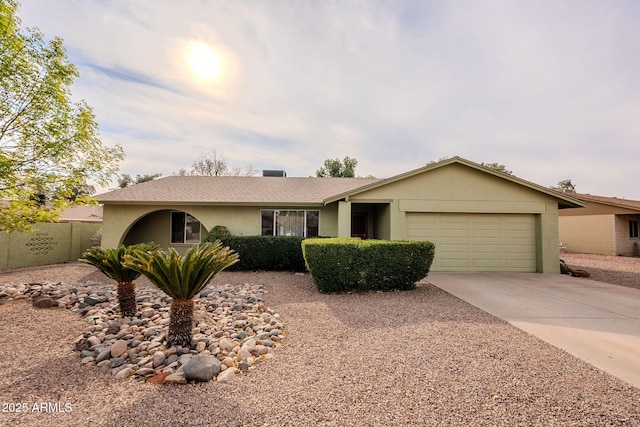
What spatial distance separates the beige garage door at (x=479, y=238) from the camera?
10555 mm

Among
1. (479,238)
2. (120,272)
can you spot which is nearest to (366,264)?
(120,272)

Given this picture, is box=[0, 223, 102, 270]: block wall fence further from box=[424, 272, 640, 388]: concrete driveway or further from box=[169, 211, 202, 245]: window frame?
box=[424, 272, 640, 388]: concrete driveway

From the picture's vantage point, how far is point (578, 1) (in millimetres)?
7656

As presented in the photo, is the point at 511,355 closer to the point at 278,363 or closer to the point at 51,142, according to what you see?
the point at 278,363

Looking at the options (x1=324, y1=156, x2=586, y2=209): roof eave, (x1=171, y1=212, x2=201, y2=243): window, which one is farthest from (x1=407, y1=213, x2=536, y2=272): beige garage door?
(x1=171, y1=212, x2=201, y2=243): window

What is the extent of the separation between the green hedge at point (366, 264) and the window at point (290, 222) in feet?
17.0

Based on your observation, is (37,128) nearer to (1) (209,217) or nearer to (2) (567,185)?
(1) (209,217)

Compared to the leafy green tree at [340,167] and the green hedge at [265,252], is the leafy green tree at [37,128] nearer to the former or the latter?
the green hedge at [265,252]

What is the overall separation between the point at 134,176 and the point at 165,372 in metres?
49.1

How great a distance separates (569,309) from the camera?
228 inches

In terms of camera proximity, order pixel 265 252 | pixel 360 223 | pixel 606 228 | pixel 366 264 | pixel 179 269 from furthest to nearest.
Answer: pixel 606 228, pixel 360 223, pixel 265 252, pixel 366 264, pixel 179 269

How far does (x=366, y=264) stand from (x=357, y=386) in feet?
15.0

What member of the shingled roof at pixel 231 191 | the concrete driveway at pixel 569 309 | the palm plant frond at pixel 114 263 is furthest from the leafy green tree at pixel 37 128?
the concrete driveway at pixel 569 309

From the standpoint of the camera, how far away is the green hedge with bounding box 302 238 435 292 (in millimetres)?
7293
